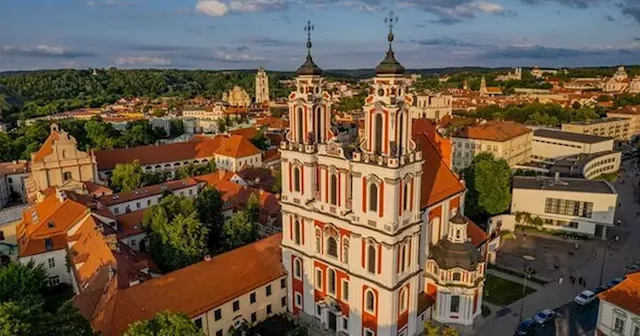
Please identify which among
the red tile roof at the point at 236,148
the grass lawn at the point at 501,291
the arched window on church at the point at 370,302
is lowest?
the grass lawn at the point at 501,291

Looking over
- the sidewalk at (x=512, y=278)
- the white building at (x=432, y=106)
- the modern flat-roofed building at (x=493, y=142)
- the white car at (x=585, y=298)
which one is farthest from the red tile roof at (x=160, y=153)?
the white car at (x=585, y=298)

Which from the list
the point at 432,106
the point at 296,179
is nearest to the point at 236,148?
the point at 296,179

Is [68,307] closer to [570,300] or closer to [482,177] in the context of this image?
[570,300]

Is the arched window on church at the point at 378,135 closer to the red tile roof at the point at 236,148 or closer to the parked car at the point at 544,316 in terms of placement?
the parked car at the point at 544,316

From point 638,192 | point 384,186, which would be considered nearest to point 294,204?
point 384,186

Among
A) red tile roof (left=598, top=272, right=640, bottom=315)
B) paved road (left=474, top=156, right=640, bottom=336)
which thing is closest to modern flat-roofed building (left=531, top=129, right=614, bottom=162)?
paved road (left=474, top=156, right=640, bottom=336)

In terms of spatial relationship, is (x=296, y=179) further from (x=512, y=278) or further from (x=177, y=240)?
(x=512, y=278)

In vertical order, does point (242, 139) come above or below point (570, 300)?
above
